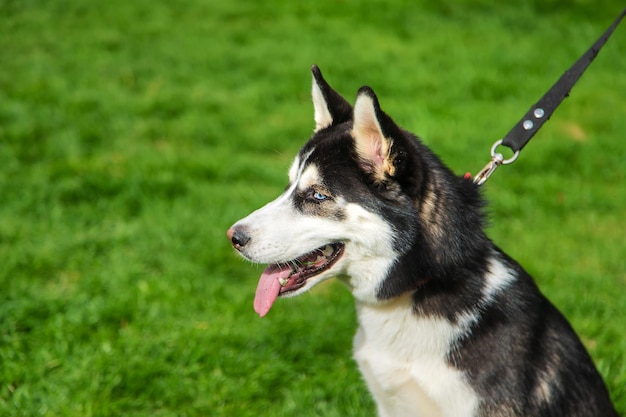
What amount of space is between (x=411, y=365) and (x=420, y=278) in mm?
368

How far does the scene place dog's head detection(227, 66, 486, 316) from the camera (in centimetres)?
278

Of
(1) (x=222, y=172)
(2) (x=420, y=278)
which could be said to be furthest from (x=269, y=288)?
(1) (x=222, y=172)

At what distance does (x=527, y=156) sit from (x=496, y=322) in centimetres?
390

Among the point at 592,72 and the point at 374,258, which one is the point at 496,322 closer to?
the point at 374,258

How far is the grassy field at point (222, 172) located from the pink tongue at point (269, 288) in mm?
807

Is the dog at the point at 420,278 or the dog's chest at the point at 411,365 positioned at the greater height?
the dog at the point at 420,278

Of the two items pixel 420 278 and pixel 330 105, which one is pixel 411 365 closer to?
pixel 420 278

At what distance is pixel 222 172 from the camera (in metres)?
5.97

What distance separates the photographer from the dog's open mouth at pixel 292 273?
9.55 ft

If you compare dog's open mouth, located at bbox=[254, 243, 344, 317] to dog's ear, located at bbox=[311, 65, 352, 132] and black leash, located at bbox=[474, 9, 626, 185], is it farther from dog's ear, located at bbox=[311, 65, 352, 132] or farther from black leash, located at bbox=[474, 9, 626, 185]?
black leash, located at bbox=[474, 9, 626, 185]

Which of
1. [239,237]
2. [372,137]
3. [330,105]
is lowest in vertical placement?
[239,237]

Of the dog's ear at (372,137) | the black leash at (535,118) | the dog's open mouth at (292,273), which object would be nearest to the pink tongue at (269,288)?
the dog's open mouth at (292,273)

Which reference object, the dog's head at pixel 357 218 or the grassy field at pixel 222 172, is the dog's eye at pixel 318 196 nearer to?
the dog's head at pixel 357 218

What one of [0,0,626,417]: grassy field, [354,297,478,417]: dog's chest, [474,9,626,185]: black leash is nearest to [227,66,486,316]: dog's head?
[354,297,478,417]: dog's chest
